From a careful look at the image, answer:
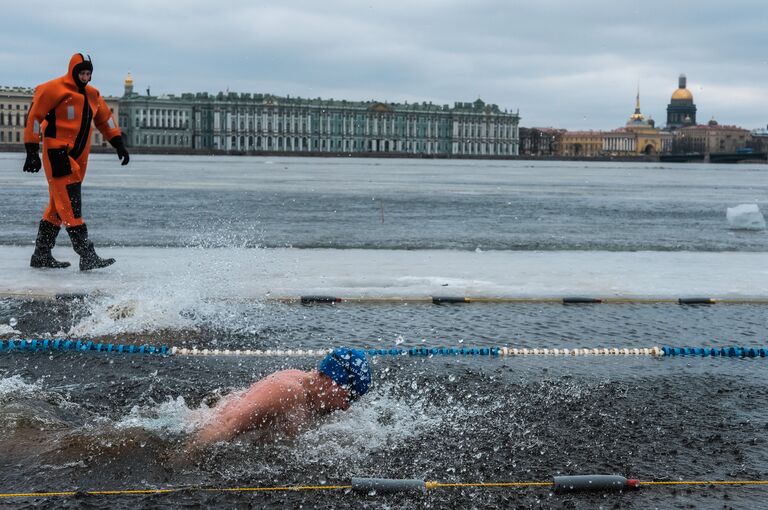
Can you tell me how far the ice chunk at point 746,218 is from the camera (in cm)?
2045

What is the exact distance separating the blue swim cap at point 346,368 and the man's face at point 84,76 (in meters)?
6.19

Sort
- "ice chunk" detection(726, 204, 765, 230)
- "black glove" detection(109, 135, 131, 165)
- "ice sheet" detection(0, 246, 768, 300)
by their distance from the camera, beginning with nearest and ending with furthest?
"ice sheet" detection(0, 246, 768, 300), "black glove" detection(109, 135, 131, 165), "ice chunk" detection(726, 204, 765, 230)

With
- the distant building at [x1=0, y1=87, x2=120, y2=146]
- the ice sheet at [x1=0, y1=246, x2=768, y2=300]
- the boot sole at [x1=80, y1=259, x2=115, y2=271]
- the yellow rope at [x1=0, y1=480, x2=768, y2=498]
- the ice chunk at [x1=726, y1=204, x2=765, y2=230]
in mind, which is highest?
the distant building at [x1=0, y1=87, x2=120, y2=146]

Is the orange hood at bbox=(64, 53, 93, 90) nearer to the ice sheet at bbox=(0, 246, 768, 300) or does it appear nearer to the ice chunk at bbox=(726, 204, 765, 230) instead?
the ice sheet at bbox=(0, 246, 768, 300)

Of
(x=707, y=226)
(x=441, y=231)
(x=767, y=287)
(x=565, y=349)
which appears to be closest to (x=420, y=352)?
(x=565, y=349)

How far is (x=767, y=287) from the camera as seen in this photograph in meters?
10.3

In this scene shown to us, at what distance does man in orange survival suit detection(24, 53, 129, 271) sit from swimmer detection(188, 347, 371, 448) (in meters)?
5.78

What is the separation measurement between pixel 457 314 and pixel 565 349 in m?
1.53

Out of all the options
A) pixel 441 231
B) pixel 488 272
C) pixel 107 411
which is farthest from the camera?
pixel 441 231

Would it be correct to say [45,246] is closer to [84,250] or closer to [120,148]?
[84,250]

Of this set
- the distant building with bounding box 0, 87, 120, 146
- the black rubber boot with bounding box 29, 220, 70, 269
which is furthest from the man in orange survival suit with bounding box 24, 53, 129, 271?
the distant building with bounding box 0, 87, 120, 146

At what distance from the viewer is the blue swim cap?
16.8ft

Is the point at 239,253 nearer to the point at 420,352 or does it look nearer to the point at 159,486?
the point at 420,352

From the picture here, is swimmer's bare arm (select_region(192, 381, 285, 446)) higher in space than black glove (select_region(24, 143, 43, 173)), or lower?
lower
